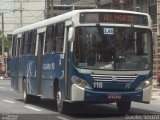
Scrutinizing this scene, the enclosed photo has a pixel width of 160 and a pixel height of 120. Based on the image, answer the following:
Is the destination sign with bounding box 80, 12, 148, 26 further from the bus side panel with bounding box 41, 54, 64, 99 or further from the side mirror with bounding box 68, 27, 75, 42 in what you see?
the bus side panel with bounding box 41, 54, 64, 99

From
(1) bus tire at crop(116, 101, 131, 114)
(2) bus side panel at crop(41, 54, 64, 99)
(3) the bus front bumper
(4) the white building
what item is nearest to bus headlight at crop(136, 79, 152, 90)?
(3) the bus front bumper

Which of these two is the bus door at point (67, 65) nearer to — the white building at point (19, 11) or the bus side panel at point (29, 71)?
the bus side panel at point (29, 71)

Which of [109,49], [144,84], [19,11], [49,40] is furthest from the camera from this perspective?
[19,11]

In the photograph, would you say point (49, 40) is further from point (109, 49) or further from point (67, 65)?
point (109, 49)

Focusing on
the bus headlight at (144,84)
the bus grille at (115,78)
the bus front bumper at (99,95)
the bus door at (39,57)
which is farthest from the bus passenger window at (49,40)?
the bus headlight at (144,84)

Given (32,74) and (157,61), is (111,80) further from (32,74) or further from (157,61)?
(157,61)

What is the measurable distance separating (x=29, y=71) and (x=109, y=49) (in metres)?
6.61

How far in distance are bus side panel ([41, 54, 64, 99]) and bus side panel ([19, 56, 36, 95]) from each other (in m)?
1.48

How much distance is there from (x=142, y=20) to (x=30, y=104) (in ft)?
24.7

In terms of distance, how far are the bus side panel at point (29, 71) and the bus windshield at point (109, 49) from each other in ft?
17.5

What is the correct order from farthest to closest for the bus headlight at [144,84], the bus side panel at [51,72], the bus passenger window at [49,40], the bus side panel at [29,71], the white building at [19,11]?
the white building at [19,11], the bus side panel at [29,71], the bus passenger window at [49,40], the bus side panel at [51,72], the bus headlight at [144,84]

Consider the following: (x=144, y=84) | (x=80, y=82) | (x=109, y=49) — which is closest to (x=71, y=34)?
(x=109, y=49)

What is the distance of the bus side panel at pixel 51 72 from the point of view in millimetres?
17359

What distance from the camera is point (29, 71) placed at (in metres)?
22.2
